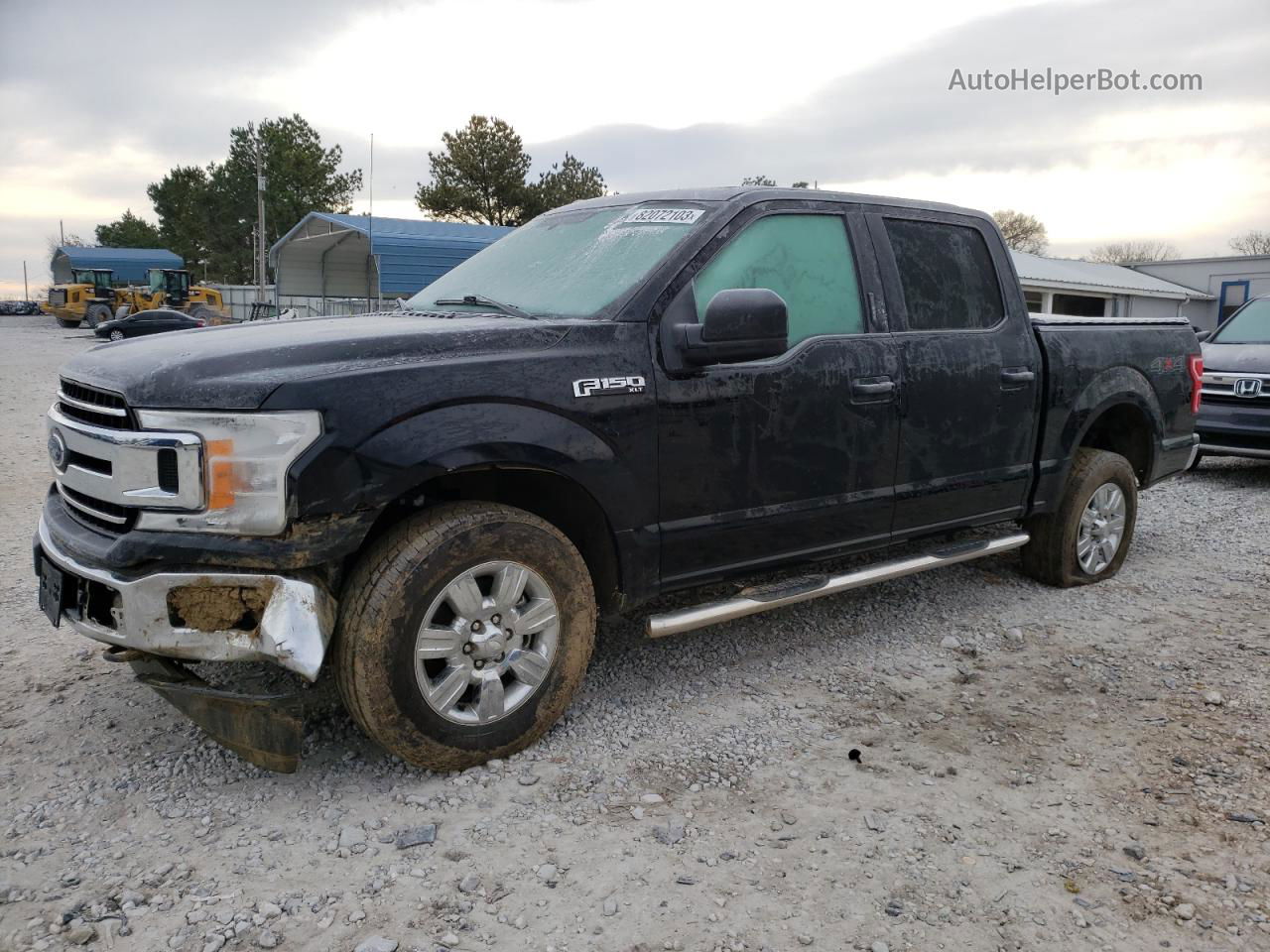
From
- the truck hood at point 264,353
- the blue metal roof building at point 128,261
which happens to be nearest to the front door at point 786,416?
the truck hood at point 264,353

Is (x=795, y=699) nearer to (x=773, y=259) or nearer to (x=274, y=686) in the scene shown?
(x=773, y=259)

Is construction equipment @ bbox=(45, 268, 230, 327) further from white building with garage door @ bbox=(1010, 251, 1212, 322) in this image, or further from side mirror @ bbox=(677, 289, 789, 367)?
side mirror @ bbox=(677, 289, 789, 367)

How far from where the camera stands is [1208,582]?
5.47m

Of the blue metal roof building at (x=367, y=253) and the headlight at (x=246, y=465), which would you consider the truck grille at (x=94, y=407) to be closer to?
the headlight at (x=246, y=465)

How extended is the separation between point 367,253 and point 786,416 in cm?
2870

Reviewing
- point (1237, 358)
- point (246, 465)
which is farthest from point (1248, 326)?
point (246, 465)

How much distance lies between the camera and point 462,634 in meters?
3.03

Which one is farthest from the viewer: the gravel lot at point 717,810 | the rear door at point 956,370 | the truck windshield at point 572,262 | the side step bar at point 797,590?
the rear door at point 956,370

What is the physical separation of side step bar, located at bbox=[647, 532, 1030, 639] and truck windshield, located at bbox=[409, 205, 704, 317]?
3.79ft

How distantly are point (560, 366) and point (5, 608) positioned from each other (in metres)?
3.27

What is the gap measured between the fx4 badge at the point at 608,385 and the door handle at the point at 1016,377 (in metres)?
2.08

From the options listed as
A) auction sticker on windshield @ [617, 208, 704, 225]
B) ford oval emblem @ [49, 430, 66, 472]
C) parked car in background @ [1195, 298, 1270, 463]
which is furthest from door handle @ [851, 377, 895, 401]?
parked car in background @ [1195, 298, 1270, 463]

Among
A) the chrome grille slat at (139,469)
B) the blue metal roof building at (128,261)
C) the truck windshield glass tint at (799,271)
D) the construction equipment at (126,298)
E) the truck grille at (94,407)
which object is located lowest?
the chrome grille slat at (139,469)

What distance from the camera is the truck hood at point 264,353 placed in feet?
8.96
